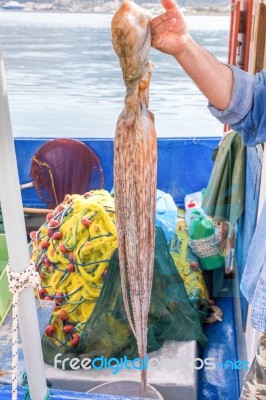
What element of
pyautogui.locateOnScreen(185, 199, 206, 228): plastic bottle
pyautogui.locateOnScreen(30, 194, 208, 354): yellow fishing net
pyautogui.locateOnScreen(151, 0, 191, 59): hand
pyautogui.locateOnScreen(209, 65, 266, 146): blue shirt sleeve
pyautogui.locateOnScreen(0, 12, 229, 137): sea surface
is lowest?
pyautogui.locateOnScreen(0, 12, 229, 137): sea surface

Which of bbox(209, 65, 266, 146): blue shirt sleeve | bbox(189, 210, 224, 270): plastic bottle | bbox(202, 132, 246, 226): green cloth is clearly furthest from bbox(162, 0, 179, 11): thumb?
bbox(189, 210, 224, 270): plastic bottle

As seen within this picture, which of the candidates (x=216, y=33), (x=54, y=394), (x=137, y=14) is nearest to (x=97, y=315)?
(x=54, y=394)

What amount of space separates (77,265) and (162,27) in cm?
242

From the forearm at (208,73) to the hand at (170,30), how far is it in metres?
0.04

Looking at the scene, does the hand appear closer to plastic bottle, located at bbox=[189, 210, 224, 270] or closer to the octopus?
the octopus

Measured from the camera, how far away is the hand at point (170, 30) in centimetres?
125

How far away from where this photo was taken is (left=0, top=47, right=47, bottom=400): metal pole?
1449 mm

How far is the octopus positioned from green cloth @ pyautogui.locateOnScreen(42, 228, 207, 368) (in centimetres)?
186

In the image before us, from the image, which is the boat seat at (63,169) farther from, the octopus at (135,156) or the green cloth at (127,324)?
the octopus at (135,156)

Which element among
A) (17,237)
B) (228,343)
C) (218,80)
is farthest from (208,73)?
(228,343)

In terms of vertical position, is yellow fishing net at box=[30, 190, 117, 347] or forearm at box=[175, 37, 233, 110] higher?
forearm at box=[175, 37, 233, 110]

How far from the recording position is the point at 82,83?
1430cm

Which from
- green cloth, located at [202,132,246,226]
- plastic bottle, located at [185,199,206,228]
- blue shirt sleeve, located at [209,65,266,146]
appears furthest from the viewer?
plastic bottle, located at [185,199,206,228]

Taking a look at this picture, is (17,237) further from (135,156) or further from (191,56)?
(191,56)
